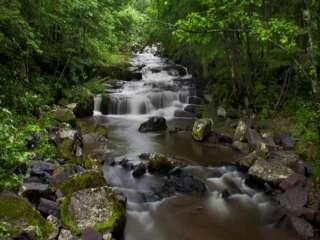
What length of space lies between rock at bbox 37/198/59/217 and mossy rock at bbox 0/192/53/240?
676 mm

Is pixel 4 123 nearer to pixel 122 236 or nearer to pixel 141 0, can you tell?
pixel 122 236

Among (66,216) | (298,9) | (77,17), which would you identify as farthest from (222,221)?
(77,17)

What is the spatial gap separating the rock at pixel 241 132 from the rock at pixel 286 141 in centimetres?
134

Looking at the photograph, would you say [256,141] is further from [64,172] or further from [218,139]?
[64,172]

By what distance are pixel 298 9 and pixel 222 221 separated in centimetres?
993

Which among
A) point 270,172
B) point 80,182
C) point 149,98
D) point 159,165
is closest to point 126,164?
point 159,165

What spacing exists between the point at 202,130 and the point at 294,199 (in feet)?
21.8

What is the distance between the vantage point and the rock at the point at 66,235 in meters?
8.48

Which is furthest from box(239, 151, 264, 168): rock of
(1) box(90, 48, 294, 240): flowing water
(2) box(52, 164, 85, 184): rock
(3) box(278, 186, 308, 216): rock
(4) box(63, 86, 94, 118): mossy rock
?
(4) box(63, 86, 94, 118): mossy rock

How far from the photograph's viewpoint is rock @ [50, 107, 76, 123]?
17805 millimetres

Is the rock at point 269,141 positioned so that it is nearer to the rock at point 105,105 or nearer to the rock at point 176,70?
the rock at point 105,105

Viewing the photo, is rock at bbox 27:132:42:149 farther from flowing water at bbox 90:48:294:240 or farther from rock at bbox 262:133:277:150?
rock at bbox 262:133:277:150

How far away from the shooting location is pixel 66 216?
366 inches

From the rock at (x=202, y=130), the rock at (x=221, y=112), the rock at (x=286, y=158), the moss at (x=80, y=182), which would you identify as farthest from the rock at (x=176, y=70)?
the moss at (x=80, y=182)
